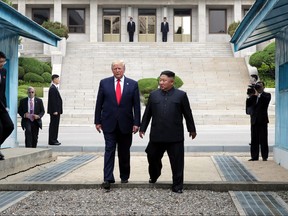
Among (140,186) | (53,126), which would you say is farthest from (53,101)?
(140,186)

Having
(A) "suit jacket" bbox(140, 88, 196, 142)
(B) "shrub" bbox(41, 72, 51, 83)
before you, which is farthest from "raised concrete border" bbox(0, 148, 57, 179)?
(B) "shrub" bbox(41, 72, 51, 83)

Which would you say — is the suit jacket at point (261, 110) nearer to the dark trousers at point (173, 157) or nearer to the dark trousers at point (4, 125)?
the dark trousers at point (173, 157)

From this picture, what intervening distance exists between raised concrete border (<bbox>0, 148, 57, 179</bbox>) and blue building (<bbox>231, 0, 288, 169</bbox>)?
175 inches

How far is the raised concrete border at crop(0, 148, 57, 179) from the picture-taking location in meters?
8.30

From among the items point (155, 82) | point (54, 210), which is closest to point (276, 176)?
point (54, 210)

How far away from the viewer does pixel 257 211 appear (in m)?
5.77

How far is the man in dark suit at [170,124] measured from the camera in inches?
277

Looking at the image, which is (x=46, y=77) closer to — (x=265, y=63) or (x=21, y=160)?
(x=265, y=63)

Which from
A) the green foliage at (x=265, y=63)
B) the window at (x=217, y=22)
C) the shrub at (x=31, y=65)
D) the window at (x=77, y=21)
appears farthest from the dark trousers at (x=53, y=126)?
the window at (x=217, y=22)

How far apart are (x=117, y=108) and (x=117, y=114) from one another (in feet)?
0.27

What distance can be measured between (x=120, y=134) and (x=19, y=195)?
158 cm

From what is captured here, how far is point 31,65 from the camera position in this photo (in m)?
31.3

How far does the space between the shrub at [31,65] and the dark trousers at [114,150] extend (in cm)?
2450

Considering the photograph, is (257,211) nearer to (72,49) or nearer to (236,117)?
(236,117)
